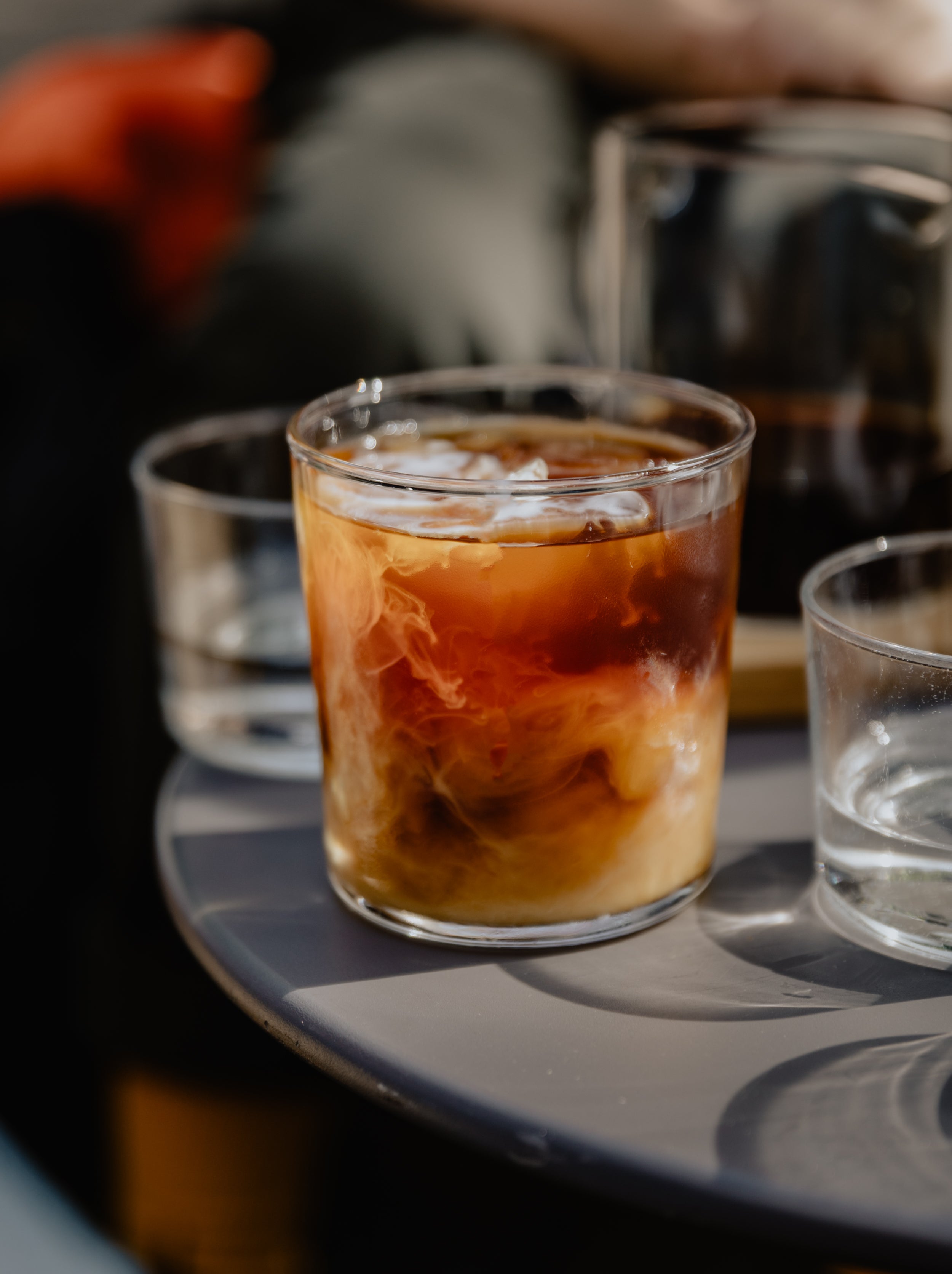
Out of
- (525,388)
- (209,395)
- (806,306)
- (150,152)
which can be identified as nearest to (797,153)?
(806,306)

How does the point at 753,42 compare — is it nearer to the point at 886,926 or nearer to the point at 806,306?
the point at 806,306

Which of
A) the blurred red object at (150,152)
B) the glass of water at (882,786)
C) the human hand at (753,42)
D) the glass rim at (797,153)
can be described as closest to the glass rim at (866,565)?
the glass of water at (882,786)

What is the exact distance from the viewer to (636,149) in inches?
20.0

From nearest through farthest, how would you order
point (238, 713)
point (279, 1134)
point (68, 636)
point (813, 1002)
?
point (813, 1002), point (238, 713), point (279, 1134), point (68, 636)

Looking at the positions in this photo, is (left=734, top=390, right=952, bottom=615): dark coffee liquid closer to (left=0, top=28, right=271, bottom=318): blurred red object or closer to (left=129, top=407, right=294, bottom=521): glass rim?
(left=129, top=407, right=294, bottom=521): glass rim

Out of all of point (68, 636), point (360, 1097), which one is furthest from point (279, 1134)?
point (68, 636)

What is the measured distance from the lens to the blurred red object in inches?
36.7

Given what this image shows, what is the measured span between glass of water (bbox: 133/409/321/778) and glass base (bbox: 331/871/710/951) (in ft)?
0.37

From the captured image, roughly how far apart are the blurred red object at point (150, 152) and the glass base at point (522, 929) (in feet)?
2.07

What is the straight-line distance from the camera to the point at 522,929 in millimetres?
347

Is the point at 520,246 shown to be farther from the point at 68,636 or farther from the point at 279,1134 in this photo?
the point at 279,1134

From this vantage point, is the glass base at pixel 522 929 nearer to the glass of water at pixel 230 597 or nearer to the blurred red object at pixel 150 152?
the glass of water at pixel 230 597

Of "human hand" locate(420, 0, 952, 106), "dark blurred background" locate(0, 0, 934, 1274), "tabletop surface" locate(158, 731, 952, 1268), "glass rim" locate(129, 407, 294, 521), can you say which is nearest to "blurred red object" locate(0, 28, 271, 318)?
"dark blurred background" locate(0, 0, 934, 1274)

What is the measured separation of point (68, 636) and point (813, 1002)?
0.60 metres
